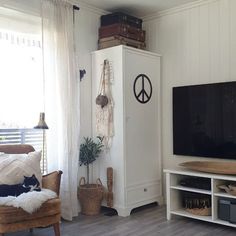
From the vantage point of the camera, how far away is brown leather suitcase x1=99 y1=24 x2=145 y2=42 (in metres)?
4.12

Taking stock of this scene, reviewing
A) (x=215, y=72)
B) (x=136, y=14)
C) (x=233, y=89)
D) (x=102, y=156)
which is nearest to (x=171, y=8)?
(x=136, y=14)

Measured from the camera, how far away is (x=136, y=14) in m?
4.55

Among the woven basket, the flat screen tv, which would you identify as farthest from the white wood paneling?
the flat screen tv

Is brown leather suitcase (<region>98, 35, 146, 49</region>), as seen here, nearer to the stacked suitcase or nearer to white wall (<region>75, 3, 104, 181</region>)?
the stacked suitcase

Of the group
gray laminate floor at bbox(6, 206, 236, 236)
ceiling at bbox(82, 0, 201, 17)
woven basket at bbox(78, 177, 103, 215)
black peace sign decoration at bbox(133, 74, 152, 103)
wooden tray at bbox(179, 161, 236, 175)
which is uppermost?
ceiling at bbox(82, 0, 201, 17)

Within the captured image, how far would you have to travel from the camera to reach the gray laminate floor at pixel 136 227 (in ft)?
10.7

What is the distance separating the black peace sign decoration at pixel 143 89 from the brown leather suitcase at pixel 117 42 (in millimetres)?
438

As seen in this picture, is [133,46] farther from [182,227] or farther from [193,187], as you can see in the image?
[182,227]

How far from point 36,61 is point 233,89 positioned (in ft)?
7.37

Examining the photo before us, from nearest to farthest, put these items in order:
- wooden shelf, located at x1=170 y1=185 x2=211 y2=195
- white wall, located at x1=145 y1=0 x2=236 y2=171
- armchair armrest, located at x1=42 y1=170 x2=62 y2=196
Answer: armchair armrest, located at x1=42 y1=170 x2=62 y2=196, wooden shelf, located at x1=170 y1=185 x2=211 y2=195, white wall, located at x1=145 y1=0 x2=236 y2=171

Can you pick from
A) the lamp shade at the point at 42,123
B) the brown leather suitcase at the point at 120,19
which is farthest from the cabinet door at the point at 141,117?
the lamp shade at the point at 42,123

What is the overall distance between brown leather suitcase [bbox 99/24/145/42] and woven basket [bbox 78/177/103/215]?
192cm

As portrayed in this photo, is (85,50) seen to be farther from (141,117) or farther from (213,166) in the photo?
(213,166)

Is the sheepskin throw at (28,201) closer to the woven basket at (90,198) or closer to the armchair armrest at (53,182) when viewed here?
the armchair armrest at (53,182)
